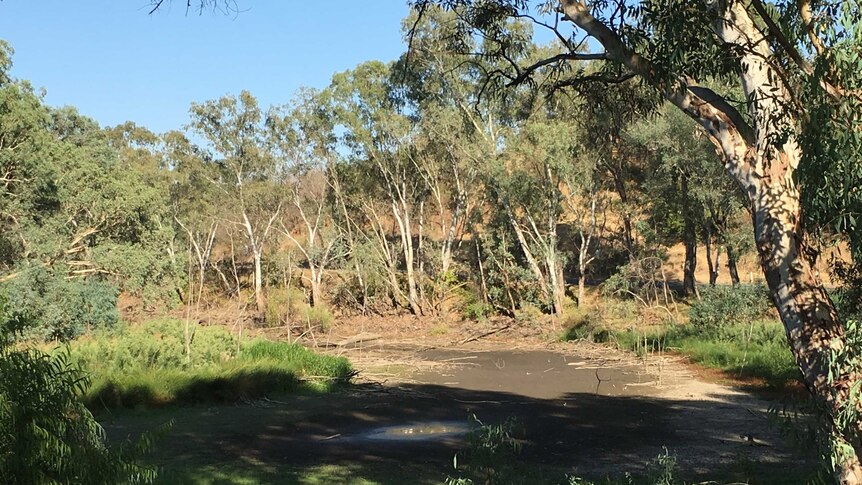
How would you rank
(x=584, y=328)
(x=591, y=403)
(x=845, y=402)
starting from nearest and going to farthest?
(x=845, y=402), (x=591, y=403), (x=584, y=328)

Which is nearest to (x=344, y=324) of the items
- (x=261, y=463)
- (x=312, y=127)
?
(x=312, y=127)

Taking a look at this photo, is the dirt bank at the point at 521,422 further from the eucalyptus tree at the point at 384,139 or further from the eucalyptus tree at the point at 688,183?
the eucalyptus tree at the point at 384,139

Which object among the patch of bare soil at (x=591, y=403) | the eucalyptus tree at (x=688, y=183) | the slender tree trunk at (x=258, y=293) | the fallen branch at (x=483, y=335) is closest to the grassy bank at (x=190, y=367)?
the patch of bare soil at (x=591, y=403)

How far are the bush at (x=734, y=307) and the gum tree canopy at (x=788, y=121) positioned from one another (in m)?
18.7

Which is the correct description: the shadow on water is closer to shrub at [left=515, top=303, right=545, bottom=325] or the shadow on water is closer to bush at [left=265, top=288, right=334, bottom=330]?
shrub at [left=515, top=303, right=545, bottom=325]

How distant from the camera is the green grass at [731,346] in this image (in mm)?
17125

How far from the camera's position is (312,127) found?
3734 centimetres

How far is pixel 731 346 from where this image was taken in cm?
2066

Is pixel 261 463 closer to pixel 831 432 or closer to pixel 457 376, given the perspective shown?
pixel 831 432

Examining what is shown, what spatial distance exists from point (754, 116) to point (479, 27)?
127 inches

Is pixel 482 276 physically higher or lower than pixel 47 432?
higher

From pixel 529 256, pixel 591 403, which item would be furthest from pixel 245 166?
pixel 591 403

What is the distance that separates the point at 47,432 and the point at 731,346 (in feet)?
64.1

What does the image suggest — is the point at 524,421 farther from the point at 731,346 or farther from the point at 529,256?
the point at 529,256
